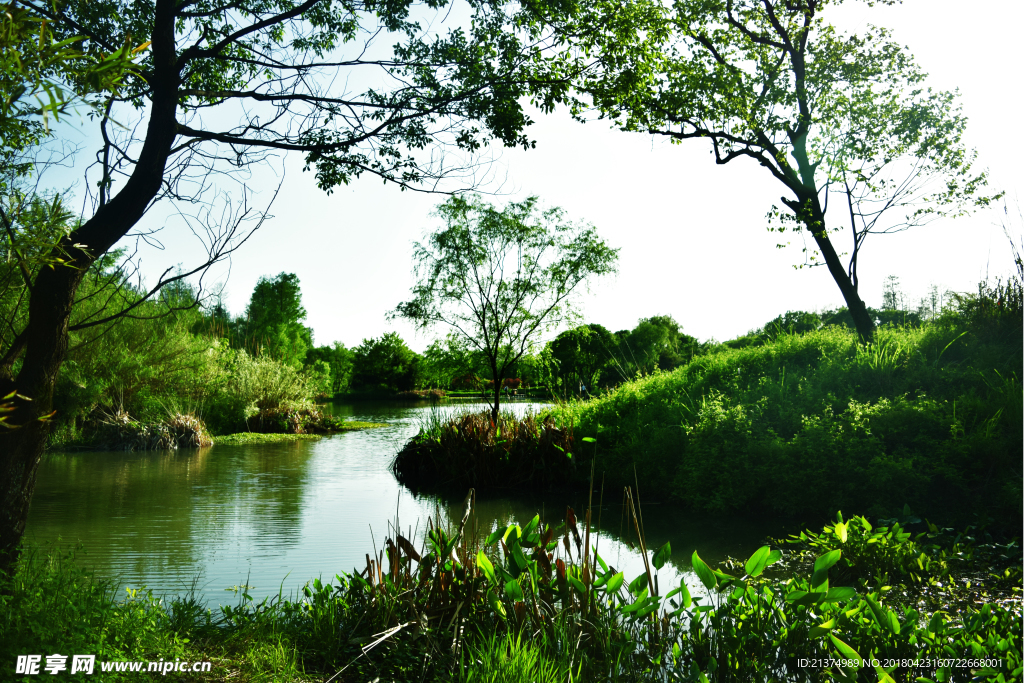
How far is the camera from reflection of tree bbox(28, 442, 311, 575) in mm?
5305

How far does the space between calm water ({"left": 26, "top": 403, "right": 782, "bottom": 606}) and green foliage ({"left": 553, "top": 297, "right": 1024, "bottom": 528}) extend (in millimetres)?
595

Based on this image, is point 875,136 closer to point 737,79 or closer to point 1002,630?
point 737,79

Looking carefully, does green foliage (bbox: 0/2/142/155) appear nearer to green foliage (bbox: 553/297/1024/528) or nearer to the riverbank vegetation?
the riverbank vegetation

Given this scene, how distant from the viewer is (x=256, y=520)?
6430 mm

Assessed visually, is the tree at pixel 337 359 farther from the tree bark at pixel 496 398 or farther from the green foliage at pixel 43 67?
the green foliage at pixel 43 67

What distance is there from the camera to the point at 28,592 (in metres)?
2.92

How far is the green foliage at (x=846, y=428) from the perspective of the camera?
5.79 metres

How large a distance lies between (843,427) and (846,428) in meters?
0.03

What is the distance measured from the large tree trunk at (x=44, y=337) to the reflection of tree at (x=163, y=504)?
57.9 inches

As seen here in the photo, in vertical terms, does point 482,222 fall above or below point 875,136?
below

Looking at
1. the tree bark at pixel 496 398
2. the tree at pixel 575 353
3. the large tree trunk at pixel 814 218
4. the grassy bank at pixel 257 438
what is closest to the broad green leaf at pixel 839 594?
the tree bark at pixel 496 398

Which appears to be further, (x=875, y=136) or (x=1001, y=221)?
(x=875, y=136)

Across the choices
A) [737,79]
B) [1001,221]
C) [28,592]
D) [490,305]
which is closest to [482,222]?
[490,305]

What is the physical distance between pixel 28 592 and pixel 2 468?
76 cm
